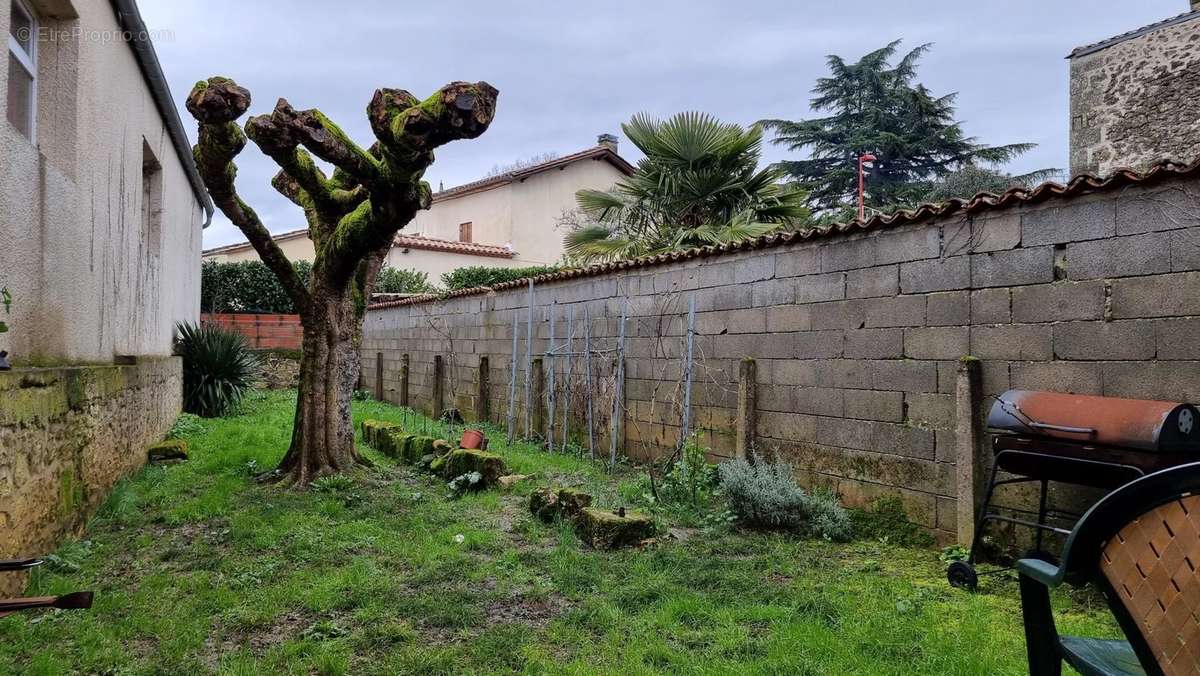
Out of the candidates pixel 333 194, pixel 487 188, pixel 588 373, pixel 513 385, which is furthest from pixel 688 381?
pixel 487 188

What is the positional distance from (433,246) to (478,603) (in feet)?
57.6

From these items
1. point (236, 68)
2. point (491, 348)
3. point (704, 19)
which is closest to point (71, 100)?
point (236, 68)

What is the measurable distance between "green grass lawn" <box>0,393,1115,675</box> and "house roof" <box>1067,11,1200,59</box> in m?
10.3

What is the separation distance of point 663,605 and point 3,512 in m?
3.17

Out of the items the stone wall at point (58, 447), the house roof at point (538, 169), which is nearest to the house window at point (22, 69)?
the stone wall at point (58, 447)

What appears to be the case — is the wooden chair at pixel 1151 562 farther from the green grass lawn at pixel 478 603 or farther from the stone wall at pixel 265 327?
the stone wall at pixel 265 327

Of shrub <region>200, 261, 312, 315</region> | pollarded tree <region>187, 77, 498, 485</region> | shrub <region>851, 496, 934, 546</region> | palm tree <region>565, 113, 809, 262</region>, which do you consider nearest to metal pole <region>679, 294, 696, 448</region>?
shrub <region>851, 496, 934, 546</region>

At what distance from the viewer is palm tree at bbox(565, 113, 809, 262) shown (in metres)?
10.8

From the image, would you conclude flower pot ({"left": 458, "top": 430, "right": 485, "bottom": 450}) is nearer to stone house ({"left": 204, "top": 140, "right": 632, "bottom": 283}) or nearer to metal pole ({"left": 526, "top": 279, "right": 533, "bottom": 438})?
metal pole ({"left": 526, "top": 279, "right": 533, "bottom": 438})

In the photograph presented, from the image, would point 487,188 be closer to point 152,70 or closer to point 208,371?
point 208,371

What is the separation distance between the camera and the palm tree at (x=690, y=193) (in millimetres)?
10797

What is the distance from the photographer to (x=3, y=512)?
335cm

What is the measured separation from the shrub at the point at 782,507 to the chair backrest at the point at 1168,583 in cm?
379

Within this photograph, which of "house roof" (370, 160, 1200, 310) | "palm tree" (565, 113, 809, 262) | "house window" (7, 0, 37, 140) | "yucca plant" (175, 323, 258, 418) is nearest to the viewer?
"house roof" (370, 160, 1200, 310)
